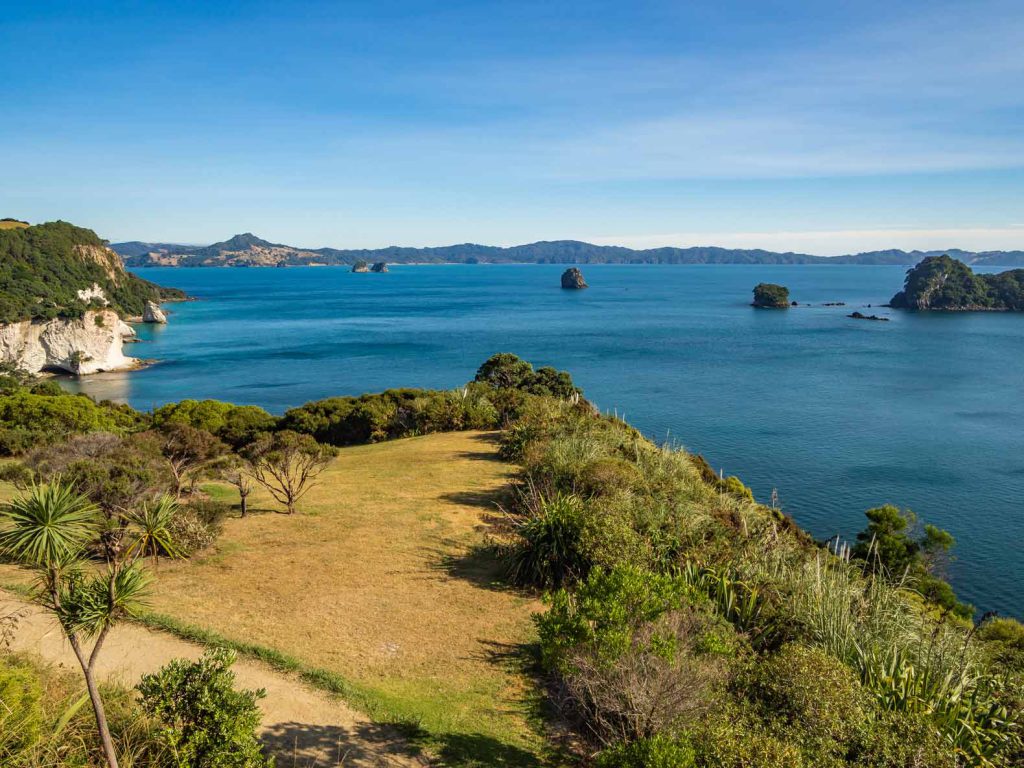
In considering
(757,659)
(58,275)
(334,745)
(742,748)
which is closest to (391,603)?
(334,745)

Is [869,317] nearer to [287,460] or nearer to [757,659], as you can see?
[287,460]

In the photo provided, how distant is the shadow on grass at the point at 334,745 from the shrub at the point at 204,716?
83 centimetres

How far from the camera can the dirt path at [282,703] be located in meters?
8.23

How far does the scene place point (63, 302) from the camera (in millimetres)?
103438

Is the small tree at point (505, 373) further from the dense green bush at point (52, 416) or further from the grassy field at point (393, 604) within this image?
the grassy field at point (393, 604)

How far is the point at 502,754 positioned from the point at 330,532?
32.2ft

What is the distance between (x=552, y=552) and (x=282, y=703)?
20.8ft

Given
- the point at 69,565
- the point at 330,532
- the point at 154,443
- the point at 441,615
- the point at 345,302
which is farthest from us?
the point at 345,302

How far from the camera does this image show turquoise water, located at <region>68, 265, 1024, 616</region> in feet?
128

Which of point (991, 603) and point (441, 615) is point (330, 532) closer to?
point (441, 615)

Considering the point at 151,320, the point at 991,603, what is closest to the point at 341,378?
the point at 991,603

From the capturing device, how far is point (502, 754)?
8469 millimetres

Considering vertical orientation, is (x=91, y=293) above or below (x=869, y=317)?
above

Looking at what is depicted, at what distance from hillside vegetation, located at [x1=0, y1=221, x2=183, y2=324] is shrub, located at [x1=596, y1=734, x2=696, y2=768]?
345ft
